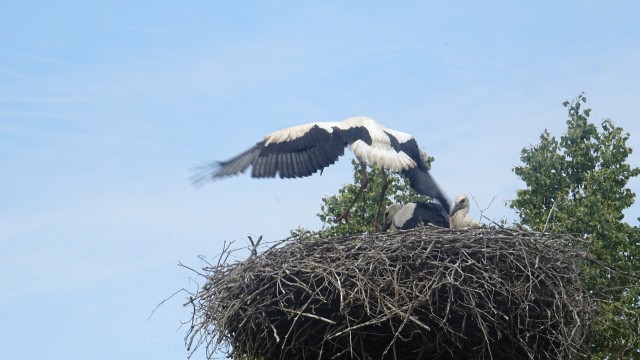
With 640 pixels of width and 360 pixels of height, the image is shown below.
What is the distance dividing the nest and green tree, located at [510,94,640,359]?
4.34 m

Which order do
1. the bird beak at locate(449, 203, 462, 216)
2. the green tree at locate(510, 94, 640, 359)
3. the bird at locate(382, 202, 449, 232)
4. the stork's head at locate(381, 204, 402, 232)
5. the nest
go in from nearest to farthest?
the nest, the bird at locate(382, 202, 449, 232), the bird beak at locate(449, 203, 462, 216), the stork's head at locate(381, 204, 402, 232), the green tree at locate(510, 94, 640, 359)

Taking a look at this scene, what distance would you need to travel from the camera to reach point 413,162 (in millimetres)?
13188

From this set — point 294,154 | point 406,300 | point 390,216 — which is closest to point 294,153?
point 294,154

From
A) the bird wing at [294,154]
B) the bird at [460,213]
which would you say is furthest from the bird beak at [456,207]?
the bird wing at [294,154]

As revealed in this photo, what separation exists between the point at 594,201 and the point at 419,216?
465 centimetres

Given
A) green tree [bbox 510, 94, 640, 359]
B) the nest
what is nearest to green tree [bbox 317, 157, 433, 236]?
green tree [bbox 510, 94, 640, 359]

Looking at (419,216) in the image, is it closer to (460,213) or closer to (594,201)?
(460,213)

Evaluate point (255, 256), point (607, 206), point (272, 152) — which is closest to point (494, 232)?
point (255, 256)

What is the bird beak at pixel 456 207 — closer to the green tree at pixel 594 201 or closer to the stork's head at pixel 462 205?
the stork's head at pixel 462 205

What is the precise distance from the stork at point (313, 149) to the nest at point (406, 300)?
6.21ft

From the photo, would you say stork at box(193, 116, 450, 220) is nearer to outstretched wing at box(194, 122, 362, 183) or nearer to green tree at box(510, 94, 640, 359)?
outstretched wing at box(194, 122, 362, 183)

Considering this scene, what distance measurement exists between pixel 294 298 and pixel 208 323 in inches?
28.6

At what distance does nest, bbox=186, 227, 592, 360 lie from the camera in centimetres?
1089

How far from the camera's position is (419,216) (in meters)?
13.0
